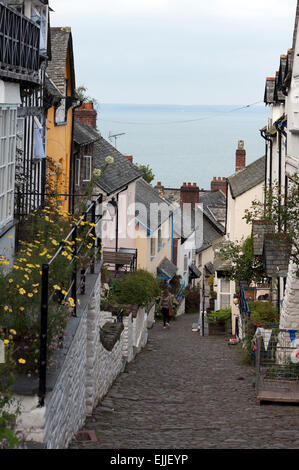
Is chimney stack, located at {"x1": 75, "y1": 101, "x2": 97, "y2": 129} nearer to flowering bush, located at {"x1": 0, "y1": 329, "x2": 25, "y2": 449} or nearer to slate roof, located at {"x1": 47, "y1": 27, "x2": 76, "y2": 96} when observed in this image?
slate roof, located at {"x1": 47, "y1": 27, "x2": 76, "y2": 96}

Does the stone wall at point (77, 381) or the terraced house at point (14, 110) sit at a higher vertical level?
the terraced house at point (14, 110)

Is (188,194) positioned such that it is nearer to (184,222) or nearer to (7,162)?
(184,222)

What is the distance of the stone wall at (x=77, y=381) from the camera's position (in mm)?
6815

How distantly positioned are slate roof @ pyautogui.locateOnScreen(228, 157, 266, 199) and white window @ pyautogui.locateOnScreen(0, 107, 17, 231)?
21556mm

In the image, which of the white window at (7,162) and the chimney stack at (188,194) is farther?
the chimney stack at (188,194)

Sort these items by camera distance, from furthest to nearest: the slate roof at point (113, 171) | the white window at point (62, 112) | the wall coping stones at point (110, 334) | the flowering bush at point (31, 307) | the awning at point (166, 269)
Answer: the awning at point (166, 269), the slate roof at point (113, 171), the white window at point (62, 112), the wall coping stones at point (110, 334), the flowering bush at point (31, 307)

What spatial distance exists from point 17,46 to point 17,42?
0.08m

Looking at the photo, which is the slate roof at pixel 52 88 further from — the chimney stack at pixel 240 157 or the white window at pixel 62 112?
the chimney stack at pixel 240 157

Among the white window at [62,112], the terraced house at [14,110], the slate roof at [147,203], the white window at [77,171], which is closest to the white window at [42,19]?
the terraced house at [14,110]

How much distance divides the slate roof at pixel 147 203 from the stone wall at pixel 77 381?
20077mm

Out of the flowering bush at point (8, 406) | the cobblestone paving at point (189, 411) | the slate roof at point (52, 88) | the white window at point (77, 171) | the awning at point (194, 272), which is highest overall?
the slate roof at point (52, 88)

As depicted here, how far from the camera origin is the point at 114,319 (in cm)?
1761

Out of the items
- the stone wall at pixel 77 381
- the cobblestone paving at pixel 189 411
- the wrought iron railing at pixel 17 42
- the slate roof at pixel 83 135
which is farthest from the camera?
the slate roof at pixel 83 135
